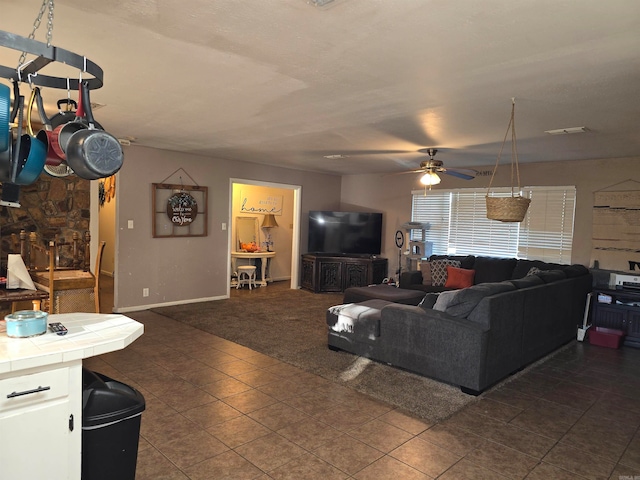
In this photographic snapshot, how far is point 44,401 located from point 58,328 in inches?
13.7

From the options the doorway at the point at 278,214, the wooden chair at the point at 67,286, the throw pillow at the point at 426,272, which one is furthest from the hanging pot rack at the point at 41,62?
the doorway at the point at 278,214

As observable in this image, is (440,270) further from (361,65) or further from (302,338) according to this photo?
(361,65)

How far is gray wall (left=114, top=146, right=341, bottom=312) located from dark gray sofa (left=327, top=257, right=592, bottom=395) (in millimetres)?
3012

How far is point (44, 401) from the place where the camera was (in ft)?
5.48

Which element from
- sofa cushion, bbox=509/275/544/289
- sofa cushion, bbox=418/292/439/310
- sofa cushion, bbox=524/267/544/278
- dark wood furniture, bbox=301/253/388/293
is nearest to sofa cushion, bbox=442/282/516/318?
sofa cushion, bbox=418/292/439/310

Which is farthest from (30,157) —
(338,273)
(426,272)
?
(338,273)

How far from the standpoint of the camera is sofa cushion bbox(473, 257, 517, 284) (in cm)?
637

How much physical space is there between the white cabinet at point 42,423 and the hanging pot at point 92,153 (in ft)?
2.52

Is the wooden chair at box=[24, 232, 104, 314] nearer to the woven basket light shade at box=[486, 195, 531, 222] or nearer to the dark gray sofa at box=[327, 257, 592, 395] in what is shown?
the dark gray sofa at box=[327, 257, 592, 395]

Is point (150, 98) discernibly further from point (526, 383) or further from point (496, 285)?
point (526, 383)

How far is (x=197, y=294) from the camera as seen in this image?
6852mm

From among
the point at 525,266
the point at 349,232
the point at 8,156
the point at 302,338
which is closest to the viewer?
the point at 8,156

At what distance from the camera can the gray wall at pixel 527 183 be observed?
5.83 m

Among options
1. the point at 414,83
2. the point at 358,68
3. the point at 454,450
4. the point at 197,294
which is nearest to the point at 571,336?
the point at 454,450
